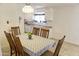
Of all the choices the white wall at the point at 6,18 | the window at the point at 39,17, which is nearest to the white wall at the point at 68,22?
the window at the point at 39,17

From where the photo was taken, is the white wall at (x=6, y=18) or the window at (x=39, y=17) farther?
the window at (x=39, y=17)

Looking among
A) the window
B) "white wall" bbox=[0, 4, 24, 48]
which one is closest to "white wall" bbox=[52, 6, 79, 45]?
the window

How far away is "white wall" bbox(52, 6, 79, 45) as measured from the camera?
3258 mm

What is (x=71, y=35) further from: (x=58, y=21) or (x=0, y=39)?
(x=0, y=39)

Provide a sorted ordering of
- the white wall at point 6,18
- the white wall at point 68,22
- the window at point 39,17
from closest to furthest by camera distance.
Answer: the white wall at point 6,18 → the white wall at point 68,22 → the window at point 39,17

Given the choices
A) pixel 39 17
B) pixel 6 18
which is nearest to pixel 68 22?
pixel 39 17

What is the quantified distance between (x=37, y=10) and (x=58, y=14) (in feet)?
3.20

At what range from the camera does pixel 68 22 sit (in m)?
3.47

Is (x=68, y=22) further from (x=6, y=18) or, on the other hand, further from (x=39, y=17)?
(x=6, y=18)

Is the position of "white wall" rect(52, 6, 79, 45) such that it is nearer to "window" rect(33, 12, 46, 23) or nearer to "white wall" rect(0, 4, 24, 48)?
"window" rect(33, 12, 46, 23)

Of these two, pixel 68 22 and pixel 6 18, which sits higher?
pixel 6 18

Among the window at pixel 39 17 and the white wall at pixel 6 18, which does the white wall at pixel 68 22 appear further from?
the white wall at pixel 6 18

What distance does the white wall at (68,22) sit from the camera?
10.7 ft

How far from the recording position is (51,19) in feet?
12.7
